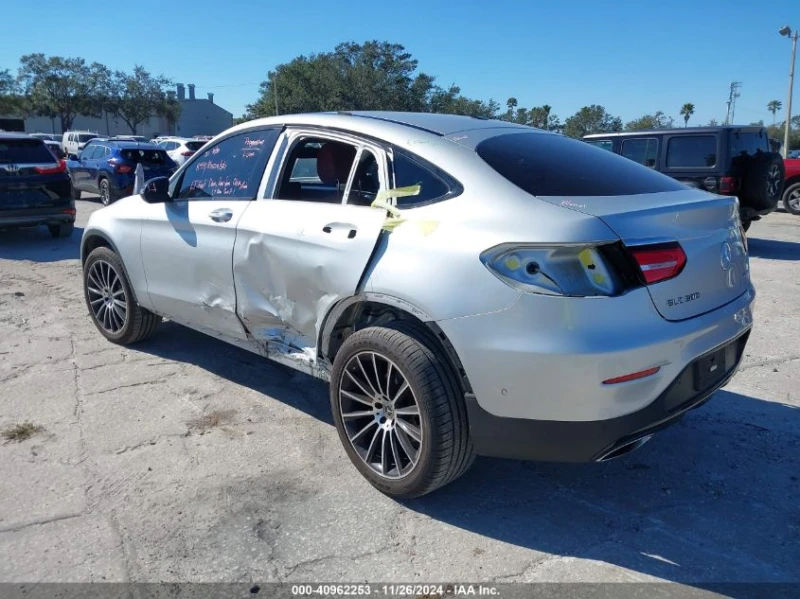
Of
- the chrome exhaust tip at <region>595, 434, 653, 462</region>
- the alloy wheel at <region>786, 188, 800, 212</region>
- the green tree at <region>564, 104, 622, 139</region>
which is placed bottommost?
the chrome exhaust tip at <region>595, 434, 653, 462</region>

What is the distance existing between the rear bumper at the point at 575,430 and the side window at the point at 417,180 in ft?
3.01

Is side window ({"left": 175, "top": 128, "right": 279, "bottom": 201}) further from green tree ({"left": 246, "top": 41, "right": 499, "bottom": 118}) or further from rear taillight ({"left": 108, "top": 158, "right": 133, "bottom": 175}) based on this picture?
green tree ({"left": 246, "top": 41, "right": 499, "bottom": 118})

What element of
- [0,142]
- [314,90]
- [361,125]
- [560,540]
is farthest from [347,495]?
[314,90]

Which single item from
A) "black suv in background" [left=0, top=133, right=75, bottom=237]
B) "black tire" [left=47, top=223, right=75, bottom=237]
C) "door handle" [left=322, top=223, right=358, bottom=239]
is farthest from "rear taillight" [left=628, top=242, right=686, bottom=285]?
"black tire" [left=47, top=223, right=75, bottom=237]

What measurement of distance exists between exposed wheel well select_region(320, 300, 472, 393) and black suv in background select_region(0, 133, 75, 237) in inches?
329

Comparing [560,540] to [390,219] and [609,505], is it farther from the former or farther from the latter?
[390,219]

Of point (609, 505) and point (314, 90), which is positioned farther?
point (314, 90)

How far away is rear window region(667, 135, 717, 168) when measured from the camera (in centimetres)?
999

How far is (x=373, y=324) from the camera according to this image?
3.16 metres

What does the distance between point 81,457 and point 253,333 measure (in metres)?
1.12

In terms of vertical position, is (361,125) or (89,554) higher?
(361,125)

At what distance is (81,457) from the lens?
3.55 m

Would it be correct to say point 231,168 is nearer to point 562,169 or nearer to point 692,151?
point 562,169

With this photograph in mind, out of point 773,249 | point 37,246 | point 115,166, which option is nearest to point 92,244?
point 37,246
